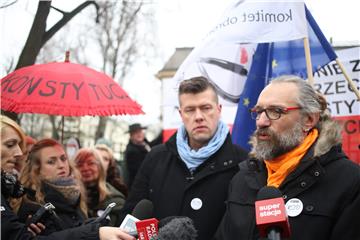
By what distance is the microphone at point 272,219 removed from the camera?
6.57 ft

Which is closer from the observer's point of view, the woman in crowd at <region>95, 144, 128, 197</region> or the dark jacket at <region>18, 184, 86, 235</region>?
the dark jacket at <region>18, 184, 86, 235</region>

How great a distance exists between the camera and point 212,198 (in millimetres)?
3553

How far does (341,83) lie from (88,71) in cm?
279

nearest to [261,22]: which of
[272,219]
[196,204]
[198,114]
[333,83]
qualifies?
[198,114]

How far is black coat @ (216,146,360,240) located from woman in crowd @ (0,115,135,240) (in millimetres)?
775

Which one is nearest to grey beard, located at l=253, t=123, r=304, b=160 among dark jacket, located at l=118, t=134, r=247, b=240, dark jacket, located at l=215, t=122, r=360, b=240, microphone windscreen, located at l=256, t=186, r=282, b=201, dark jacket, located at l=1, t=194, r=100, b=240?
dark jacket, located at l=215, t=122, r=360, b=240

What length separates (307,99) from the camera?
2.90 metres

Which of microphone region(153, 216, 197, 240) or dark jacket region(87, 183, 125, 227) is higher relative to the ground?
microphone region(153, 216, 197, 240)

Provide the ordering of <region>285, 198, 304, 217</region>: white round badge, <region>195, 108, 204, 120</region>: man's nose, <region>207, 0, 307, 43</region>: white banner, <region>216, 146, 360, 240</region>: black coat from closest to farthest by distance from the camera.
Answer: <region>216, 146, 360, 240</region>: black coat
<region>285, 198, 304, 217</region>: white round badge
<region>195, 108, 204, 120</region>: man's nose
<region>207, 0, 307, 43</region>: white banner

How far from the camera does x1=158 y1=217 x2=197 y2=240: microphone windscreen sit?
7.64 feet

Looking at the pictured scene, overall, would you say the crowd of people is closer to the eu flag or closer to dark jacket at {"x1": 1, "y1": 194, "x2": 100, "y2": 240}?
dark jacket at {"x1": 1, "y1": 194, "x2": 100, "y2": 240}

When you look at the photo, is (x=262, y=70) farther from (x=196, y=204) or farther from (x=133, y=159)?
(x=133, y=159)

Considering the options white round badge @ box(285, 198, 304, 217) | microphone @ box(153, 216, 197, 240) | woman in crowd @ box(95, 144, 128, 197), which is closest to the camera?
microphone @ box(153, 216, 197, 240)

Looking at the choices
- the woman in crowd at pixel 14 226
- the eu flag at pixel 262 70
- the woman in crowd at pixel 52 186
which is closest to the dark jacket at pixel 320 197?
the woman in crowd at pixel 14 226
